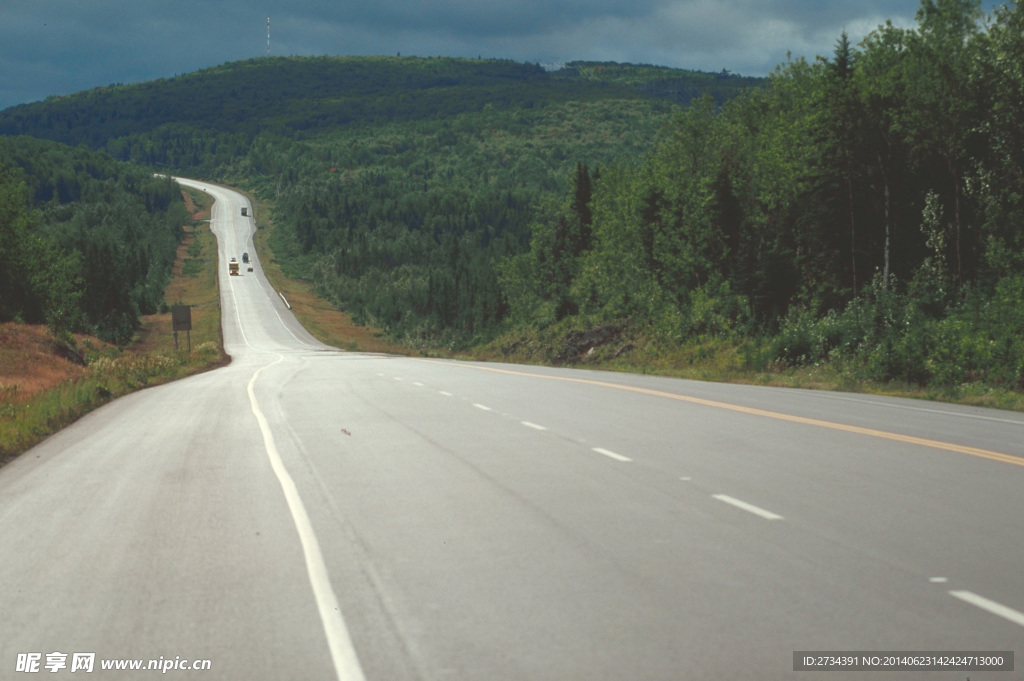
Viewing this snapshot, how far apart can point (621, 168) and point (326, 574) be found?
67.4 metres

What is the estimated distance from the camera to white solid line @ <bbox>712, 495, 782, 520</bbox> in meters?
7.45

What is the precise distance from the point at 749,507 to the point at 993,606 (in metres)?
2.80

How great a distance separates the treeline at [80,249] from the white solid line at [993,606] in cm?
5389

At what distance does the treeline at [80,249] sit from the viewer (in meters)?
61.0

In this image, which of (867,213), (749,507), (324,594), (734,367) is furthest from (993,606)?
(867,213)

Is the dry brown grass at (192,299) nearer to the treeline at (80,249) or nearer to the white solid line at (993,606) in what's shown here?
the treeline at (80,249)

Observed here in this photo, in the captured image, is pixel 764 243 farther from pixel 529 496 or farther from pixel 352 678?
pixel 352 678

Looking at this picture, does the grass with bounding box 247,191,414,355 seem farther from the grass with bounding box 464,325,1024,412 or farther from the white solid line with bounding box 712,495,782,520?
the white solid line with bounding box 712,495,782,520

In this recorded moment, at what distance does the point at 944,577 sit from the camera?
18.5ft

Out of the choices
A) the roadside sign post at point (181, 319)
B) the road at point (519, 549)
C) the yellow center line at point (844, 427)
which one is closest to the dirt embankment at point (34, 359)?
the roadside sign post at point (181, 319)

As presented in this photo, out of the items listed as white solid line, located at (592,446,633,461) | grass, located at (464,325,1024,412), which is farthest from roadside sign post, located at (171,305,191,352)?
white solid line, located at (592,446,633,461)

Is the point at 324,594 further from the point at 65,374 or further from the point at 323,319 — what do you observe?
the point at 323,319

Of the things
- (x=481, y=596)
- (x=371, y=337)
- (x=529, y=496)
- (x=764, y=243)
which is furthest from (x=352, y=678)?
(x=371, y=337)

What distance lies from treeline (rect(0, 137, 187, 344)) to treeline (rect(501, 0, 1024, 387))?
3579cm
